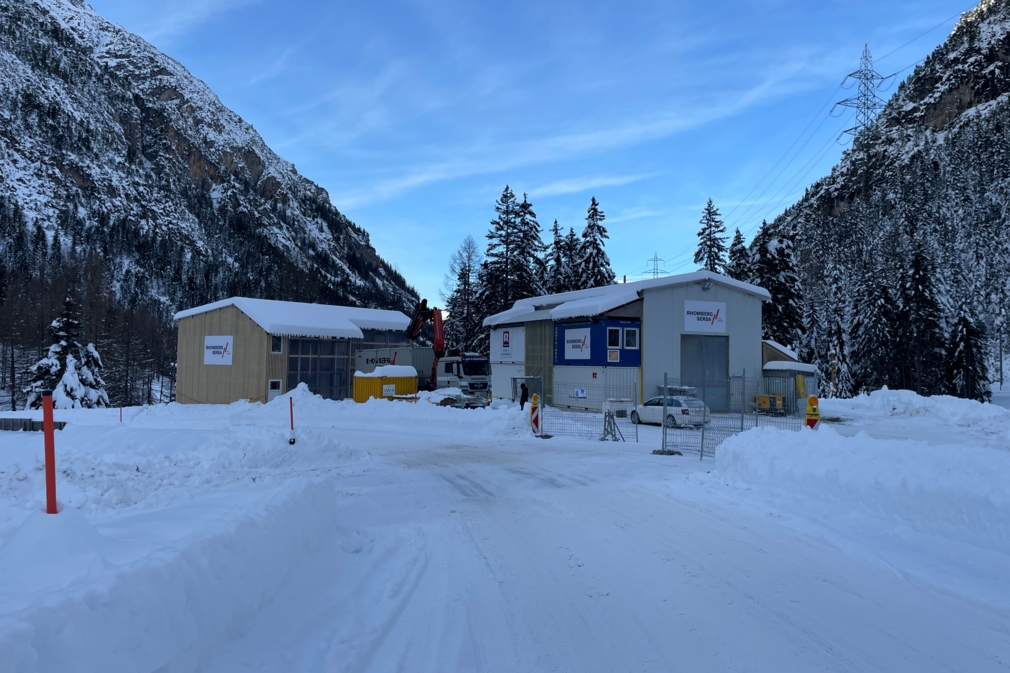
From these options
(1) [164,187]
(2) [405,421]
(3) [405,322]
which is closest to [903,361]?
(3) [405,322]

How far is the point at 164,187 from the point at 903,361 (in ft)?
657

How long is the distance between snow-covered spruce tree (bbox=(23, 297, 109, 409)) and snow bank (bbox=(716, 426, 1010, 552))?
156 ft

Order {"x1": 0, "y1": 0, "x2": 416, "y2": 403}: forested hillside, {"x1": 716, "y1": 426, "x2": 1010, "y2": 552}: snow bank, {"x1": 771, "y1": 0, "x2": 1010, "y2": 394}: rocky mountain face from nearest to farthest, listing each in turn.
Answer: {"x1": 716, "y1": 426, "x2": 1010, "y2": 552}: snow bank → {"x1": 771, "y1": 0, "x2": 1010, "y2": 394}: rocky mountain face → {"x1": 0, "y1": 0, "x2": 416, "y2": 403}: forested hillside

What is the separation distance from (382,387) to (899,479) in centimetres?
2375

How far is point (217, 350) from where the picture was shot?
3647 centimetres

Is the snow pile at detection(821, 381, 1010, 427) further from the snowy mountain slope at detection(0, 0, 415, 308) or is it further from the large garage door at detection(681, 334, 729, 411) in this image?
the snowy mountain slope at detection(0, 0, 415, 308)

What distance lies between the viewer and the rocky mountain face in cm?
4947

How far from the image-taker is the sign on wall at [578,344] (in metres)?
31.4

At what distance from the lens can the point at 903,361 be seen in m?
→ 49.2

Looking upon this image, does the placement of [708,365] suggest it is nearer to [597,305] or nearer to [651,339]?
[651,339]

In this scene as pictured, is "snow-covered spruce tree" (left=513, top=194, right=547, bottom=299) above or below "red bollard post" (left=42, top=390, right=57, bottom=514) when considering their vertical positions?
above

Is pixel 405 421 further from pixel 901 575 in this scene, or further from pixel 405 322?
pixel 405 322

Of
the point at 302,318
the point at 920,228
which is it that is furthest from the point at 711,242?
the point at 920,228

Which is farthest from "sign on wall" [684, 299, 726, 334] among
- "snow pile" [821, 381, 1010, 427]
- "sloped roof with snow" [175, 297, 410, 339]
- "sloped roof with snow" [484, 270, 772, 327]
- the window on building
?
"sloped roof with snow" [175, 297, 410, 339]
